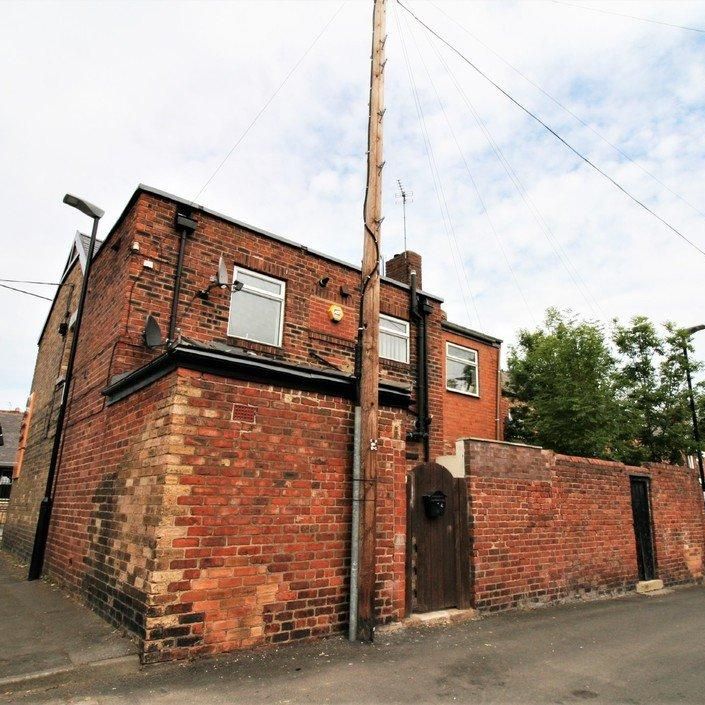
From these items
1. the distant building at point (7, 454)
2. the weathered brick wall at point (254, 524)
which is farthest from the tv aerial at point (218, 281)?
the distant building at point (7, 454)

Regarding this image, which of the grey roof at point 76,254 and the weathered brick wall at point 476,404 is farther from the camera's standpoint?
the weathered brick wall at point 476,404

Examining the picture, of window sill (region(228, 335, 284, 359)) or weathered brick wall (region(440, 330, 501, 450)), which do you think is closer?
window sill (region(228, 335, 284, 359))

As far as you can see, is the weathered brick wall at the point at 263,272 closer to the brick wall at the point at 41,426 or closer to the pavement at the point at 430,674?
the brick wall at the point at 41,426

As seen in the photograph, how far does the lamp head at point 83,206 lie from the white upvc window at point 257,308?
290 centimetres

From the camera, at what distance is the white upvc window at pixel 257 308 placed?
29.4 ft

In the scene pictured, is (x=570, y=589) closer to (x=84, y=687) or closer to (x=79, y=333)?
(x=84, y=687)

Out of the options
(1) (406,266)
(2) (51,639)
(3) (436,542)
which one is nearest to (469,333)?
(1) (406,266)

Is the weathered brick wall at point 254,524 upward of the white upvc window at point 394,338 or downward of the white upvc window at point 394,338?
downward

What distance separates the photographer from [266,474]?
5.28 metres

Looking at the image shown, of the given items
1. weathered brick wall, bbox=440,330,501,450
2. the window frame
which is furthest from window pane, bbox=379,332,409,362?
the window frame

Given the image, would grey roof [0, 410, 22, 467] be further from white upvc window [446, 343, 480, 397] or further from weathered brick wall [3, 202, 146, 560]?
white upvc window [446, 343, 480, 397]

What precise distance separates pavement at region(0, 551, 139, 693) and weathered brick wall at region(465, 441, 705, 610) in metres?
4.65

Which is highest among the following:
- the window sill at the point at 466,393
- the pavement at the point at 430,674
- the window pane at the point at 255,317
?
the window pane at the point at 255,317

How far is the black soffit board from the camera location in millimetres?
5000
